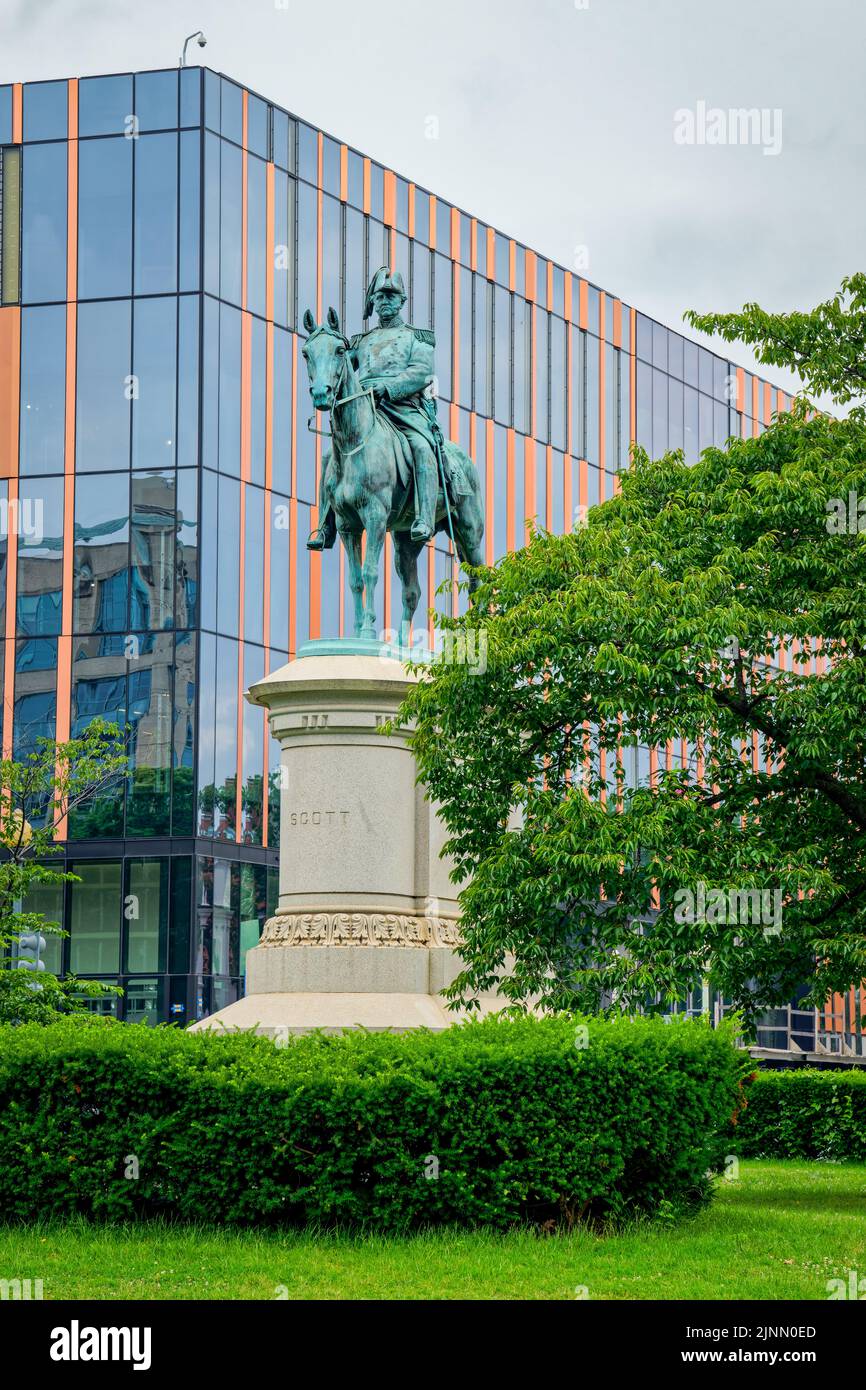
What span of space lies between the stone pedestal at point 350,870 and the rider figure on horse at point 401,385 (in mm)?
1460

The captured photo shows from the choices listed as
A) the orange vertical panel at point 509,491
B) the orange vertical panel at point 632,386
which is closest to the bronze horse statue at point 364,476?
the orange vertical panel at point 509,491

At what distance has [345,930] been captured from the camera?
57.7ft

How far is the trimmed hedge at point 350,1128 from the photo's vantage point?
40.9 feet

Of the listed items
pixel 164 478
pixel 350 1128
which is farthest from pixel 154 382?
pixel 350 1128

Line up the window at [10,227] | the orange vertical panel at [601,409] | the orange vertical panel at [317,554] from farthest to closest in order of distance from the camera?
the orange vertical panel at [601,409]
the orange vertical panel at [317,554]
the window at [10,227]

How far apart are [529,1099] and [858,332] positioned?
35.4ft

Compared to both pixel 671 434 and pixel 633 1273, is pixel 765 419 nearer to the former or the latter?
pixel 671 434

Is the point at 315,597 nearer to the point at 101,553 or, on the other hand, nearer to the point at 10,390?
the point at 101,553

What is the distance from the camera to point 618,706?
17812 millimetres

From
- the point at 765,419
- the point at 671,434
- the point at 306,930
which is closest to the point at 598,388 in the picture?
the point at 671,434

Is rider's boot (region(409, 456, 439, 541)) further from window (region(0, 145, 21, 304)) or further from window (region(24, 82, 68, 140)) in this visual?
window (region(24, 82, 68, 140))

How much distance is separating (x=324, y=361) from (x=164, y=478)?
1261 inches

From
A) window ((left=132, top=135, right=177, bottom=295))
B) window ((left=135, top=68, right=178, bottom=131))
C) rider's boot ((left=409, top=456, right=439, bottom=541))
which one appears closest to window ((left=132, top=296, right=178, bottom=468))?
window ((left=132, top=135, right=177, bottom=295))

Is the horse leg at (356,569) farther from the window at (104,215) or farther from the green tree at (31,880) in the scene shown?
the window at (104,215)
